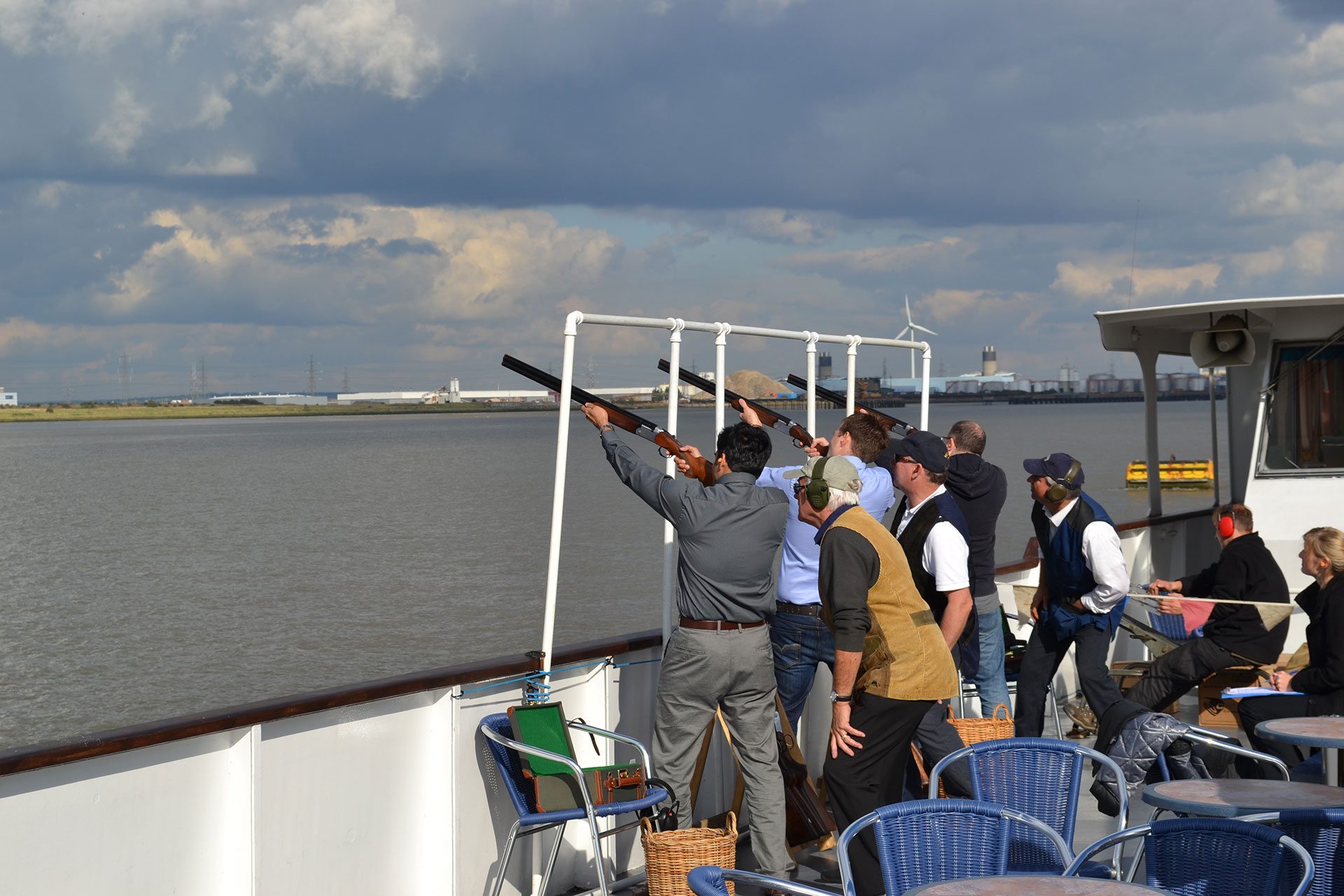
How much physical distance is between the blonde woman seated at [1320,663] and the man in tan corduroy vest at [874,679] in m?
1.52

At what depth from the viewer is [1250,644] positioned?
640 centimetres

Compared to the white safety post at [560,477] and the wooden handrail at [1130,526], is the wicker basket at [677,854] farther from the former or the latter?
the wooden handrail at [1130,526]

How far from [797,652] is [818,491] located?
1.08 m

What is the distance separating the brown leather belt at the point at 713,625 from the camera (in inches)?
183

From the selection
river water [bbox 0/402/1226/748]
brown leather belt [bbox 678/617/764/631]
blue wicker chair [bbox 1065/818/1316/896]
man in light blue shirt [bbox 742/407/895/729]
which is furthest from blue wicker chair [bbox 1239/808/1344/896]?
river water [bbox 0/402/1226/748]

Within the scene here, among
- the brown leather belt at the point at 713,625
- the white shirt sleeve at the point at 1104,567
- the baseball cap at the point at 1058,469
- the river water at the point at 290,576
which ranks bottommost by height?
the river water at the point at 290,576

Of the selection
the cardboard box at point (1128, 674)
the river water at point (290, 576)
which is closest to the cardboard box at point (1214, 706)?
the cardboard box at point (1128, 674)

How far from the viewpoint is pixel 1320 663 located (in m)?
5.23

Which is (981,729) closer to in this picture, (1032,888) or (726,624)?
(726,624)

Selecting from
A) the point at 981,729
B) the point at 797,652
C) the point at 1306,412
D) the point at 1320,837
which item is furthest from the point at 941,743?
the point at 1306,412

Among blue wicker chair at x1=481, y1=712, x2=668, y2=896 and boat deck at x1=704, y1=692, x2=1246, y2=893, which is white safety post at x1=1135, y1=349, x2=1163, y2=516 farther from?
blue wicker chair at x1=481, y1=712, x2=668, y2=896

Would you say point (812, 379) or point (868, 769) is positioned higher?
point (812, 379)

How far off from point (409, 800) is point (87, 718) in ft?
48.7

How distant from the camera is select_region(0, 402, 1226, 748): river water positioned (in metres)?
20.9
